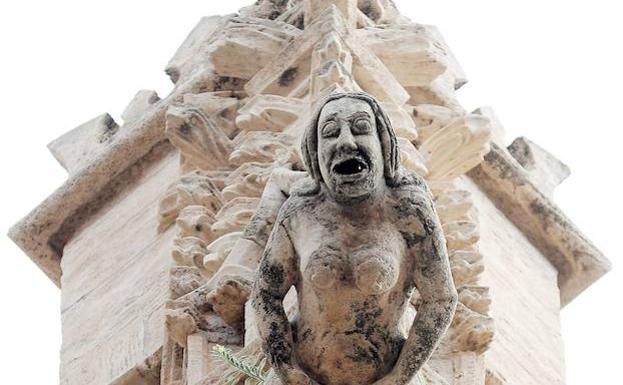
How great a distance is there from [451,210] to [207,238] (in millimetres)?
947

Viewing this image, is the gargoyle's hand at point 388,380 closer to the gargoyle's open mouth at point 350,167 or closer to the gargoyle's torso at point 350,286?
the gargoyle's torso at point 350,286

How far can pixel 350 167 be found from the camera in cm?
572

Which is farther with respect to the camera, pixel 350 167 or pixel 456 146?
pixel 456 146

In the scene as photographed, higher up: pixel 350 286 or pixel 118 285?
pixel 350 286

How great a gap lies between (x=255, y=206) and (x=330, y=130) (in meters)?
2.25

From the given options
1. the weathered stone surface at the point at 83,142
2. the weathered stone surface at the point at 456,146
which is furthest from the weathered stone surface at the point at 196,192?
the weathered stone surface at the point at 83,142

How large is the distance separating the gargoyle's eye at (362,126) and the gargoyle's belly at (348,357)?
54 cm

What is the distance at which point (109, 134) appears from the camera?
10.7m

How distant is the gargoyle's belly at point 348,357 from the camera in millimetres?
5852

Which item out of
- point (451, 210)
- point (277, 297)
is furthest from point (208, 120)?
point (277, 297)

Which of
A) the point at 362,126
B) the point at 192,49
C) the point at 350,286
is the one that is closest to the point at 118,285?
the point at 192,49

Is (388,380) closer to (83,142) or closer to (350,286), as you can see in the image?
(350,286)

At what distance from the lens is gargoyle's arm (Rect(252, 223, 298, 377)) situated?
19.0 ft

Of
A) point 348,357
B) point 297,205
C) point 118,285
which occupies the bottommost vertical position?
point 118,285
